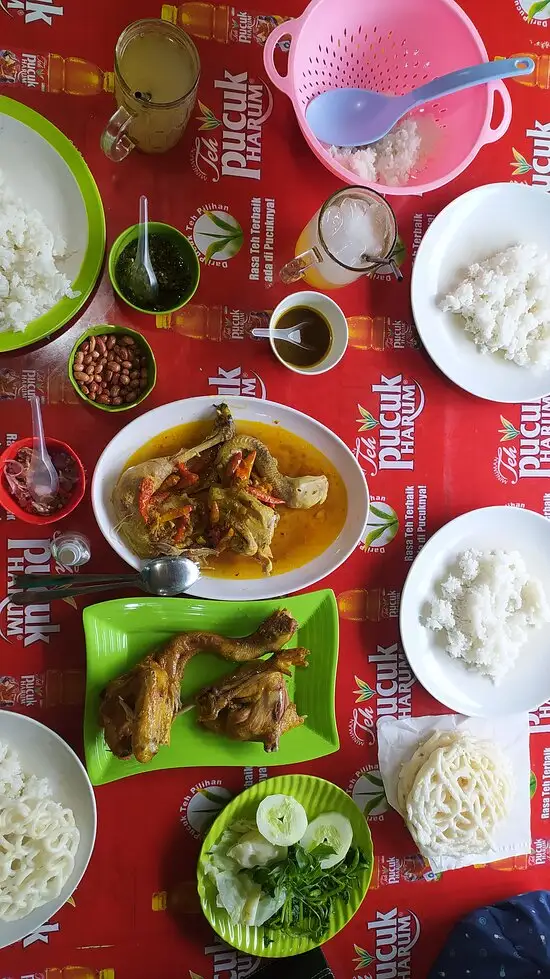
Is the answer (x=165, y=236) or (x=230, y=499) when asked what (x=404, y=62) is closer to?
(x=165, y=236)

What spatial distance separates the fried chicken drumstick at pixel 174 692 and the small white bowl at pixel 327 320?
0.92 m

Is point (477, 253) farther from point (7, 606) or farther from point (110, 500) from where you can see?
point (7, 606)

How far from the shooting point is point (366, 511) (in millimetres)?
2402

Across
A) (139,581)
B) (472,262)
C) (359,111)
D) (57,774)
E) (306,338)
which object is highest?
(359,111)

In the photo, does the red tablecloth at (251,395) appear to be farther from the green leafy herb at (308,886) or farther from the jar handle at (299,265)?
the green leafy herb at (308,886)

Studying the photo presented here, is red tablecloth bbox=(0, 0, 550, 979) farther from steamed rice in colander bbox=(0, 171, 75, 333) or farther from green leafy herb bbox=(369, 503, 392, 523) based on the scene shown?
steamed rice in colander bbox=(0, 171, 75, 333)

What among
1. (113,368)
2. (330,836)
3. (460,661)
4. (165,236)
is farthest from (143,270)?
(330,836)

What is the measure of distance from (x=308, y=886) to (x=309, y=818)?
0.23 meters

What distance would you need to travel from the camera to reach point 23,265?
2.10m

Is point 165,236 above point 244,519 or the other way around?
above

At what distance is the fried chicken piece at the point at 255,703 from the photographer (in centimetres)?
232

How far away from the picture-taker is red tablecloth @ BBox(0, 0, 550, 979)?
2314 mm

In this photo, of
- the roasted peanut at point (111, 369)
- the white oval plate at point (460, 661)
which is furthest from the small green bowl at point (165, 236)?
the white oval plate at point (460, 661)

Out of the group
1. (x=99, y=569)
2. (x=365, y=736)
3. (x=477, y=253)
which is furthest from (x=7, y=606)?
(x=477, y=253)
